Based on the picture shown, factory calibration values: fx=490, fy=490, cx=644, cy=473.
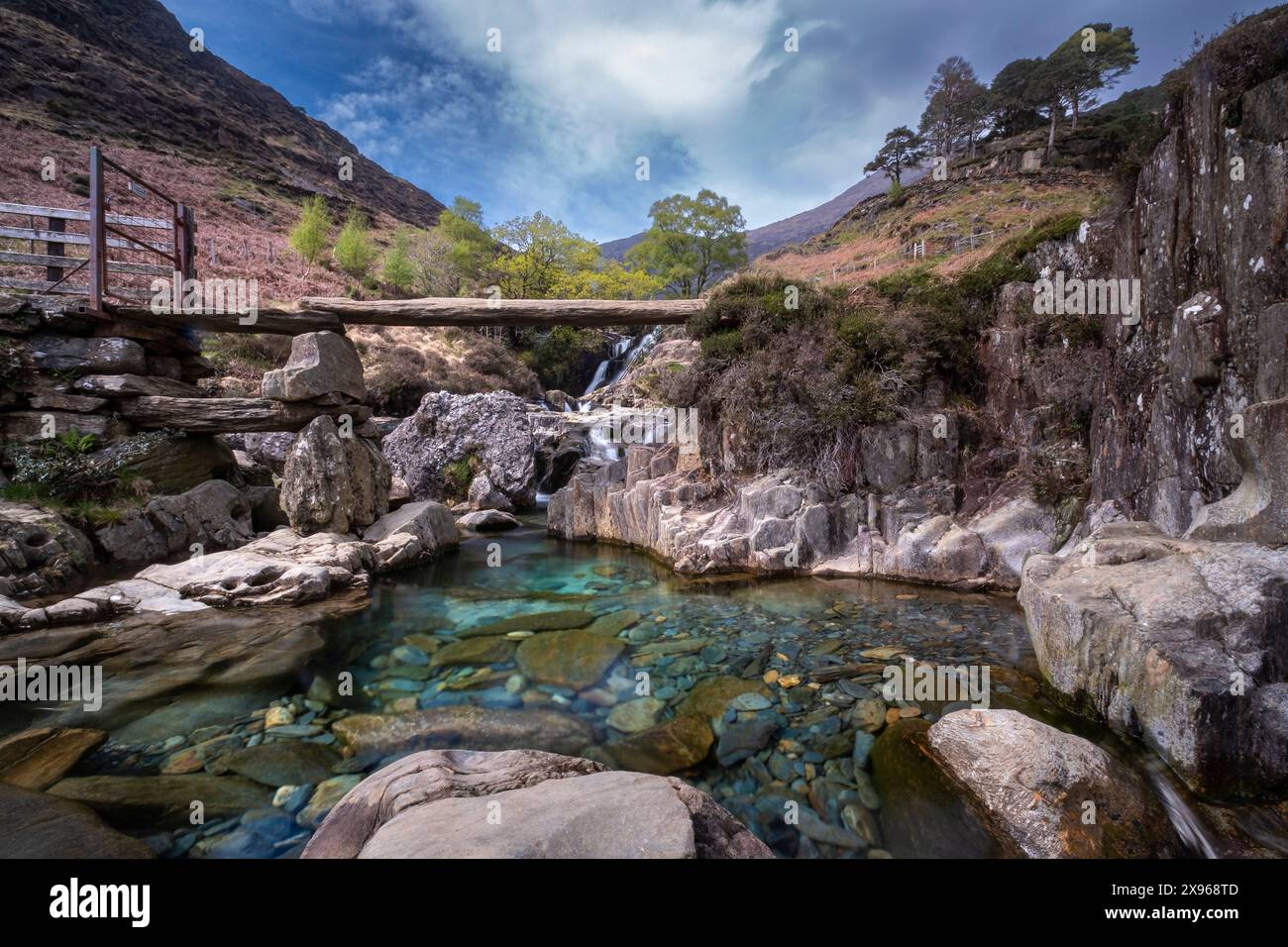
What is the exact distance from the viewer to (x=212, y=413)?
974 centimetres

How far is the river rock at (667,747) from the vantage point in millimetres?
3855

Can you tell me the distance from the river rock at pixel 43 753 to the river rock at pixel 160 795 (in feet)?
0.62

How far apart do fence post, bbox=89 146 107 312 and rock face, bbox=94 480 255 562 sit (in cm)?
391

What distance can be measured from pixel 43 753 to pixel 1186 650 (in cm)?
836

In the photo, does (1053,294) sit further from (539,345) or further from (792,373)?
(539,345)

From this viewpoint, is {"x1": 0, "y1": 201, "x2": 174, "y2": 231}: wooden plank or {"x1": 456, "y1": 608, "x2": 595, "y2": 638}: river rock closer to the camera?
{"x1": 456, "y1": 608, "x2": 595, "y2": 638}: river rock

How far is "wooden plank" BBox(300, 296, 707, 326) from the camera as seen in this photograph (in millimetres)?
10414

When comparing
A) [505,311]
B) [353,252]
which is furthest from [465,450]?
[353,252]

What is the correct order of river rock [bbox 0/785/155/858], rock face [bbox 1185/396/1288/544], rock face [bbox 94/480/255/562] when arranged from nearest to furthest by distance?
river rock [bbox 0/785/155/858] < rock face [bbox 1185/396/1288/544] < rock face [bbox 94/480/255/562]

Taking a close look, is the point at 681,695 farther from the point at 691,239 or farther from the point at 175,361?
the point at 691,239

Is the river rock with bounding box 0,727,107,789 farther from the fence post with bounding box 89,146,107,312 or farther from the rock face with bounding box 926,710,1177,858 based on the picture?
the fence post with bounding box 89,146,107,312

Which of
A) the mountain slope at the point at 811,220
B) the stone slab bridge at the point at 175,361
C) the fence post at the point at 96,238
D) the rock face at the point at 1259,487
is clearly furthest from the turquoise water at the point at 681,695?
the mountain slope at the point at 811,220

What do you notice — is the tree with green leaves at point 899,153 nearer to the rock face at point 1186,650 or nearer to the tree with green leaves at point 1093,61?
the tree with green leaves at point 1093,61

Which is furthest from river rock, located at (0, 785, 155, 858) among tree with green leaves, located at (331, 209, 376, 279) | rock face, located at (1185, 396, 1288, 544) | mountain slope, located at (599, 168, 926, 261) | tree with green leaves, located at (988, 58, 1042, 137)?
mountain slope, located at (599, 168, 926, 261)
